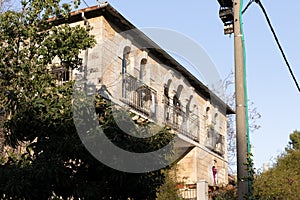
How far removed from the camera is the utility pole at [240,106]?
20.9 feet

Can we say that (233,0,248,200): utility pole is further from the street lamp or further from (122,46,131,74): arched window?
(122,46,131,74): arched window

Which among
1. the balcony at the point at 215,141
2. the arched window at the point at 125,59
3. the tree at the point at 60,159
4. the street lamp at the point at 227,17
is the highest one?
the arched window at the point at 125,59

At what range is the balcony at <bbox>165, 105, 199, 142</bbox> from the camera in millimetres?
20750

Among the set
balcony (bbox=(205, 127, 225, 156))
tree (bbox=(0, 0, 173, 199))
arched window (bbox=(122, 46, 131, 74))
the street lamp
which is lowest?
tree (bbox=(0, 0, 173, 199))

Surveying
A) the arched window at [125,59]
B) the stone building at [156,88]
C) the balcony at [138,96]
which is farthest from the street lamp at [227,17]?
the arched window at [125,59]

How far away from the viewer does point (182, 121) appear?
71.5ft

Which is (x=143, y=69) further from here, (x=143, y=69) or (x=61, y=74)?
(x=61, y=74)

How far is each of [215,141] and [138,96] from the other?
869 centimetres

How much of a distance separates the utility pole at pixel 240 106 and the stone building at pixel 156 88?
5160 millimetres

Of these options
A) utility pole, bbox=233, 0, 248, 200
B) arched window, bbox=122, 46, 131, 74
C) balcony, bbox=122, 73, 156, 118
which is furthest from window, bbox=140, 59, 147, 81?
utility pole, bbox=233, 0, 248, 200

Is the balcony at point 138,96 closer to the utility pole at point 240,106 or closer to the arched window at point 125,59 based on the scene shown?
the arched window at point 125,59

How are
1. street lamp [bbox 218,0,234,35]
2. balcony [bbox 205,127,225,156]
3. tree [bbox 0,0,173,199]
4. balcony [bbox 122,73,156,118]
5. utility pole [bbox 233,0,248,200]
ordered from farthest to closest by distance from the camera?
balcony [bbox 205,127,225,156] → balcony [bbox 122,73,156,118] → tree [bbox 0,0,173,199] → street lamp [bbox 218,0,234,35] → utility pole [bbox 233,0,248,200]

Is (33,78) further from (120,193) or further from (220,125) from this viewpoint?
(220,125)

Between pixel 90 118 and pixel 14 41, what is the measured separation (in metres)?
5.71
